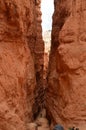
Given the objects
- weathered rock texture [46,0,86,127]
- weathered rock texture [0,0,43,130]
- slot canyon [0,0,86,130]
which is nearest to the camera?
weathered rock texture [0,0,43,130]

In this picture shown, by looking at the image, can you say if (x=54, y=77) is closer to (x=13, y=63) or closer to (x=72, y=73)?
(x=72, y=73)

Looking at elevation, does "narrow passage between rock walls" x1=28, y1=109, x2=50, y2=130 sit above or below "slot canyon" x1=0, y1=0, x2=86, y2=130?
below

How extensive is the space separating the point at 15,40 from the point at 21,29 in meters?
0.52

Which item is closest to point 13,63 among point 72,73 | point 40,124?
point 72,73

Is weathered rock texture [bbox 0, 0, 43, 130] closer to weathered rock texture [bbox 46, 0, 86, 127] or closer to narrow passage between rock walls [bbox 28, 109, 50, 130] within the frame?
narrow passage between rock walls [bbox 28, 109, 50, 130]

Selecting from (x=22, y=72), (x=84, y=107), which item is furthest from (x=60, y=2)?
(x=84, y=107)

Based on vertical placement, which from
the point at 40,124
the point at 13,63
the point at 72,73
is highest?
the point at 13,63

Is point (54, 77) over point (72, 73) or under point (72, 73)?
under

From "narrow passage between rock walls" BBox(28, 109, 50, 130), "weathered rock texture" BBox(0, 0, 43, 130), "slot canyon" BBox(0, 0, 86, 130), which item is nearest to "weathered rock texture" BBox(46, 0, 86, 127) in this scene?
"slot canyon" BBox(0, 0, 86, 130)

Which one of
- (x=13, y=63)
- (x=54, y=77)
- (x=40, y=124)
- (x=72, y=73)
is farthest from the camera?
(x=40, y=124)

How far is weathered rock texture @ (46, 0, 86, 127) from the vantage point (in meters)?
11.2

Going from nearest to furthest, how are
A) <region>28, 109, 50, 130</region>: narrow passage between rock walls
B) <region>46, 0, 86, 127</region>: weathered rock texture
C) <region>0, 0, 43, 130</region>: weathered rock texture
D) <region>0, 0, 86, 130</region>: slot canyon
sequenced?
<region>0, 0, 43, 130</region>: weathered rock texture < <region>0, 0, 86, 130</region>: slot canyon < <region>46, 0, 86, 127</region>: weathered rock texture < <region>28, 109, 50, 130</region>: narrow passage between rock walls

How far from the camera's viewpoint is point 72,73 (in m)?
11.6

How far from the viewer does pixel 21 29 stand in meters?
11.7
